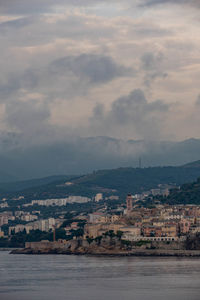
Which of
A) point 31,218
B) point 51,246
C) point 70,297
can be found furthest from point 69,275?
point 31,218

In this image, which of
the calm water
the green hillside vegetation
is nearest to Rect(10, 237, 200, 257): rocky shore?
the calm water

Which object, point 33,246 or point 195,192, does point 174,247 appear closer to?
point 33,246

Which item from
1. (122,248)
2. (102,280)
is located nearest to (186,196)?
(122,248)

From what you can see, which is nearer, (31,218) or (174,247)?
(174,247)

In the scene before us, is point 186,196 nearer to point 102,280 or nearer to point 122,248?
point 122,248

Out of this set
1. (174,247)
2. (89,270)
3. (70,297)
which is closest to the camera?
(70,297)

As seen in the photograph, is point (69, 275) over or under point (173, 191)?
under

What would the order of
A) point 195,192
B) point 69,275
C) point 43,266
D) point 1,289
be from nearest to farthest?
point 1,289, point 69,275, point 43,266, point 195,192
